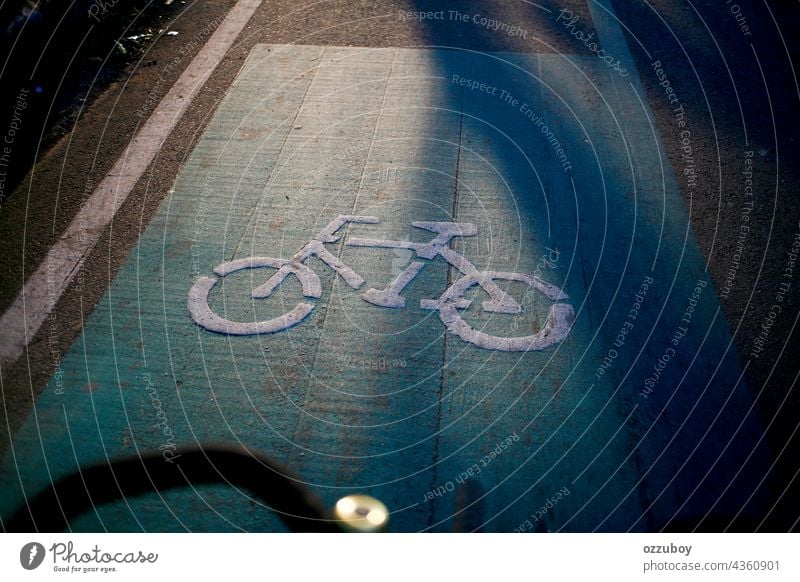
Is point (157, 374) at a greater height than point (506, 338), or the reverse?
point (506, 338)

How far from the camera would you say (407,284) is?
12.8ft

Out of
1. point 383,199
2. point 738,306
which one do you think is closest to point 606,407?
point 738,306

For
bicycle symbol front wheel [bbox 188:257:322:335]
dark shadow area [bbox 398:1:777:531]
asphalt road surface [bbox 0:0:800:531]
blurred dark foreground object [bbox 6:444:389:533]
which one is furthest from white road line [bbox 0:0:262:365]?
dark shadow area [bbox 398:1:777:531]

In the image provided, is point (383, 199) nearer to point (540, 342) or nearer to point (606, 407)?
point (540, 342)

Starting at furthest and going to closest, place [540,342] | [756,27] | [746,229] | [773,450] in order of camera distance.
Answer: [756,27]
[746,229]
[540,342]
[773,450]

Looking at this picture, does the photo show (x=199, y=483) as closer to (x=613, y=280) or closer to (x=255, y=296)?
(x=255, y=296)

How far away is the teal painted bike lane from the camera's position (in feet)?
9.57

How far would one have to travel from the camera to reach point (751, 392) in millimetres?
Answer: 3303

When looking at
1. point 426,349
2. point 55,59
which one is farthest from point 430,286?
point 55,59

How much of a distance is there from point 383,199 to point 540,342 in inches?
64.5

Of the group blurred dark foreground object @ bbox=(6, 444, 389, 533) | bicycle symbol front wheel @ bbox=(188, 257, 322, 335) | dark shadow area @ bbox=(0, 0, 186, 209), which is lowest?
blurred dark foreground object @ bbox=(6, 444, 389, 533)

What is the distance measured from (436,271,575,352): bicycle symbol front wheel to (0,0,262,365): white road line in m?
2.34

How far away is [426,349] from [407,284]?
531mm

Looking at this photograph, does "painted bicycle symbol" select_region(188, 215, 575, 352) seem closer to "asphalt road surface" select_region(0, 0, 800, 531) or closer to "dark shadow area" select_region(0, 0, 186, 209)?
"asphalt road surface" select_region(0, 0, 800, 531)
